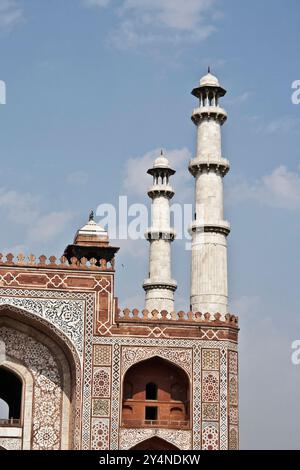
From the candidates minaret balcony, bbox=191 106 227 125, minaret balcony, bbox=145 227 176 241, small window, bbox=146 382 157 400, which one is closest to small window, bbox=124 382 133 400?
small window, bbox=146 382 157 400

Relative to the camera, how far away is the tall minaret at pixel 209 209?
28938 mm

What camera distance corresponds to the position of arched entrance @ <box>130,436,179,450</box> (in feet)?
76.8

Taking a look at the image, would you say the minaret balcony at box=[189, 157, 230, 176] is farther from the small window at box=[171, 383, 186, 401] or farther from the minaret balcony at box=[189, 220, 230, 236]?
the small window at box=[171, 383, 186, 401]

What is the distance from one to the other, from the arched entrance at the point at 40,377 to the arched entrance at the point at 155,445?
164cm

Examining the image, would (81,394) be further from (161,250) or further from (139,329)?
Answer: (161,250)

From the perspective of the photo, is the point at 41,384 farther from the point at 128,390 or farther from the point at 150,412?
the point at 150,412

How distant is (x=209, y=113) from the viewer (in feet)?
98.5

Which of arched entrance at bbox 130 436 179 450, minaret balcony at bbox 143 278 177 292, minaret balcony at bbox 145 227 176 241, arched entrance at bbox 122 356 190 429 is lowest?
arched entrance at bbox 130 436 179 450

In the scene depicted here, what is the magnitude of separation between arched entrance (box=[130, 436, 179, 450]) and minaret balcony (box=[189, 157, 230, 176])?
9218 millimetres

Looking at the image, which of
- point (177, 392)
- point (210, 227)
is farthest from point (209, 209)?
point (177, 392)

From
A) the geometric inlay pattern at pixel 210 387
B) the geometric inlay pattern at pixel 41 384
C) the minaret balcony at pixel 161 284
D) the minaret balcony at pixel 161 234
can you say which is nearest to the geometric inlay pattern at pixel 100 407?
the geometric inlay pattern at pixel 41 384

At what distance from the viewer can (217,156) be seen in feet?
98.1

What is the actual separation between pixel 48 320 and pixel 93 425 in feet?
8.61
